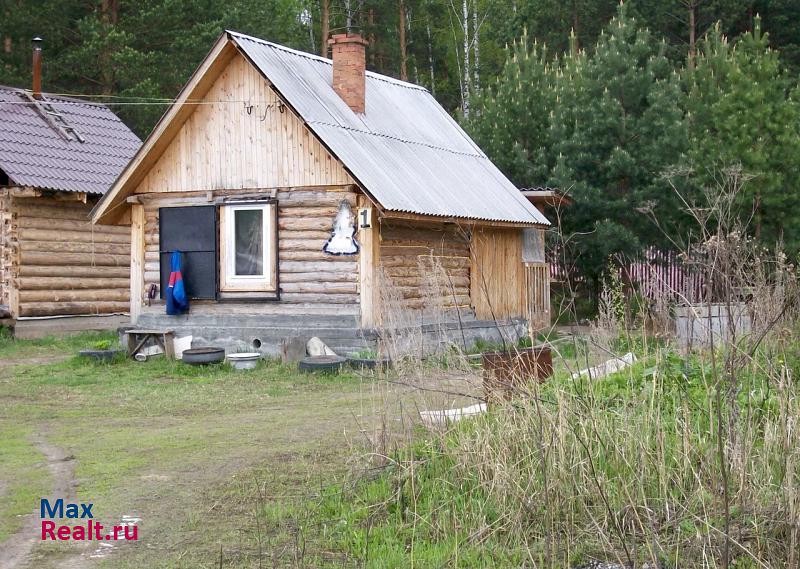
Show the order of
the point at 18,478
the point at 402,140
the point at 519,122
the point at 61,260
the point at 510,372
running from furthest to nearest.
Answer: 1. the point at 519,122
2. the point at 61,260
3. the point at 402,140
4. the point at 18,478
5. the point at 510,372

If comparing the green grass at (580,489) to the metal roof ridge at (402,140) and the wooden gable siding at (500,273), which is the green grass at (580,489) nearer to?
the metal roof ridge at (402,140)

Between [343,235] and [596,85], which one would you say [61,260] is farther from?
[596,85]

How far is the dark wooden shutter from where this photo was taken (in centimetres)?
1802

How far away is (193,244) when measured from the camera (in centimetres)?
1820

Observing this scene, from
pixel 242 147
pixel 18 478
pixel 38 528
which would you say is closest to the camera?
pixel 38 528

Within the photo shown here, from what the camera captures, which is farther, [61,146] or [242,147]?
[61,146]

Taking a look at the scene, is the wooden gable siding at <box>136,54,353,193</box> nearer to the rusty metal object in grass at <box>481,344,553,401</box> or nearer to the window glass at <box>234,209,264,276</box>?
the window glass at <box>234,209,264,276</box>

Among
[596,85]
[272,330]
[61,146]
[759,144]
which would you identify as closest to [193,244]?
[272,330]

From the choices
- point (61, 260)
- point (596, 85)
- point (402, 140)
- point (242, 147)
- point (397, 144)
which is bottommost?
point (61, 260)

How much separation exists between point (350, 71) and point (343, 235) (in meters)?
3.90

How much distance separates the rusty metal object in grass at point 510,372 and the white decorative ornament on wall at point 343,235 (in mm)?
8545

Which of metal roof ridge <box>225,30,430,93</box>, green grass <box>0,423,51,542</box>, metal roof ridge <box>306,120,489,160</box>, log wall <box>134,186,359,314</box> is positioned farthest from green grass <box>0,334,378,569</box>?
metal roof ridge <box>225,30,430,93</box>

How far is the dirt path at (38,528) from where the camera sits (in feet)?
20.5

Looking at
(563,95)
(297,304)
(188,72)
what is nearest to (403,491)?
(297,304)
